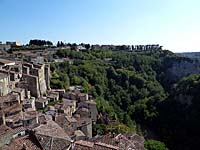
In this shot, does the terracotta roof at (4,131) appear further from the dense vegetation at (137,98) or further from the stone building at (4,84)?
the dense vegetation at (137,98)

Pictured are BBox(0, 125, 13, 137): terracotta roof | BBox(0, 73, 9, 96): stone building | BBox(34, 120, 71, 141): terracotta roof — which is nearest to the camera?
BBox(0, 125, 13, 137): terracotta roof

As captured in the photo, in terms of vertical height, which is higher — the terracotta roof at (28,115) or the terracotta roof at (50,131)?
the terracotta roof at (50,131)

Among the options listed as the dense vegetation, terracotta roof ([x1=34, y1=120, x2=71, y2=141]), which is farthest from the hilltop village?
the dense vegetation

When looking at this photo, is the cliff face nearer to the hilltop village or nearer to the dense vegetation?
the dense vegetation

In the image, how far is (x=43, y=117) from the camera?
28969mm

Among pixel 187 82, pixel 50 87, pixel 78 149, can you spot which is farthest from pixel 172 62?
pixel 78 149

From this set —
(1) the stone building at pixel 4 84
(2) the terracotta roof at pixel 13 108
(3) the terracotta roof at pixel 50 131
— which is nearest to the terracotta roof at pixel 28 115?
(2) the terracotta roof at pixel 13 108

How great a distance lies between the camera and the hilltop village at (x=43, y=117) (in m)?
20.0

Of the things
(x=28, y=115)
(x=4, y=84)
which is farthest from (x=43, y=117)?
(x=4, y=84)

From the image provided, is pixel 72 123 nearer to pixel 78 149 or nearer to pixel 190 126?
pixel 78 149

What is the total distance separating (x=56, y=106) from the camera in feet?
124

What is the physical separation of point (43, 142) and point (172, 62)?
82.4m

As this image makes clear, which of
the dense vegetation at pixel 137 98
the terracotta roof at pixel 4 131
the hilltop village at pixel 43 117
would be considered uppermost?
the terracotta roof at pixel 4 131

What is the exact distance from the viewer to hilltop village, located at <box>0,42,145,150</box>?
789 inches
